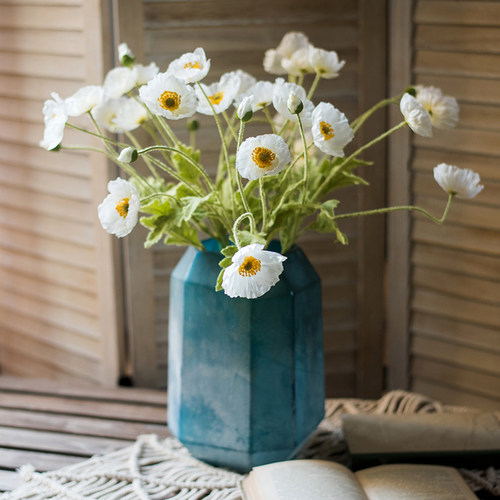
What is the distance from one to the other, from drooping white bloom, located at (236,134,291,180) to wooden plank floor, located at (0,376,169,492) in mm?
506

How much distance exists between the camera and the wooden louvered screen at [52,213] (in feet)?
4.67

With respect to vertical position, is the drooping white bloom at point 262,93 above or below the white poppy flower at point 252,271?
above

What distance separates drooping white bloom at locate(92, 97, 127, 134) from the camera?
3.52ft

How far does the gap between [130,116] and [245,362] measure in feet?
1.17

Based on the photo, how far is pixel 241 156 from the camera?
88 cm

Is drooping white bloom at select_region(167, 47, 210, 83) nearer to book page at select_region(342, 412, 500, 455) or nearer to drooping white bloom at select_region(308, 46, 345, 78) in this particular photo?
drooping white bloom at select_region(308, 46, 345, 78)

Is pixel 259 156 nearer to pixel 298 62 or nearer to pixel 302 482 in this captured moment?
pixel 298 62

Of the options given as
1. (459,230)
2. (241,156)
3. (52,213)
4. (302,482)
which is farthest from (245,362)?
(52,213)

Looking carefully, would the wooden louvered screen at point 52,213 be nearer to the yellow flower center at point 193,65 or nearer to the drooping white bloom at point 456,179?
the yellow flower center at point 193,65

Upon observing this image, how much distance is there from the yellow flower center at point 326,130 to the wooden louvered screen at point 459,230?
0.51 metres

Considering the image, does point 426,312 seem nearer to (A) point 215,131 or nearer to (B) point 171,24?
(A) point 215,131

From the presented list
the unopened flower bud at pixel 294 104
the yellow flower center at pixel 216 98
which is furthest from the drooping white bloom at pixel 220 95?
the unopened flower bud at pixel 294 104

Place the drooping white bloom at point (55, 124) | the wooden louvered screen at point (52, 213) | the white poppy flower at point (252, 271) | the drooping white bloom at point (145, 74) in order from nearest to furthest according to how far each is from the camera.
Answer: the white poppy flower at point (252, 271) → the drooping white bloom at point (55, 124) → the drooping white bloom at point (145, 74) → the wooden louvered screen at point (52, 213)

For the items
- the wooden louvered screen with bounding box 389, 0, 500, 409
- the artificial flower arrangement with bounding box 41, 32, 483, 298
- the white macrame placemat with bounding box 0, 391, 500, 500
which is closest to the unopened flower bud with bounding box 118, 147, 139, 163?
the artificial flower arrangement with bounding box 41, 32, 483, 298
